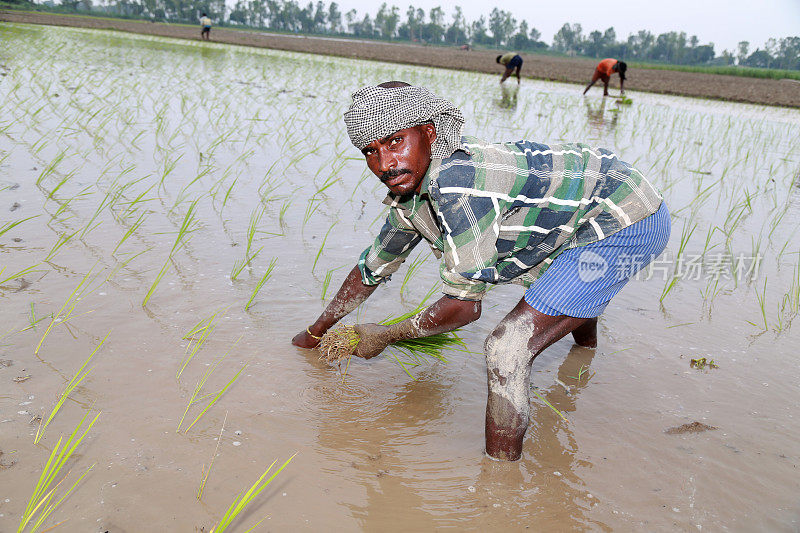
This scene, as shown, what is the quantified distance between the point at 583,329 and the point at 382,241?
97 cm

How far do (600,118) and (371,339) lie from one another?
24.7 feet

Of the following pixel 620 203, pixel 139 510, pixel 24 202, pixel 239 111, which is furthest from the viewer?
pixel 239 111

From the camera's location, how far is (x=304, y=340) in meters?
2.17

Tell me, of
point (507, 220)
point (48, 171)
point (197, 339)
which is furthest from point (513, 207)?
point (48, 171)

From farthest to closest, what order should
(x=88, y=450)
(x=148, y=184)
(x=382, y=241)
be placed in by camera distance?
(x=148, y=184) → (x=382, y=241) → (x=88, y=450)

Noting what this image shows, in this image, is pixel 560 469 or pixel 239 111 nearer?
pixel 560 469

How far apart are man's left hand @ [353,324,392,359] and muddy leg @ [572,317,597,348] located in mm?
863

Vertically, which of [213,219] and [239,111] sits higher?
[239,111]

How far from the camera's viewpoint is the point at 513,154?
155 centimetres

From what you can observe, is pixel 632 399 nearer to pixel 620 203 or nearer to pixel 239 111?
pixel 620 203

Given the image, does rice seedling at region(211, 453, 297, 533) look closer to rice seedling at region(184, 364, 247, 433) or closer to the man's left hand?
rice seedling at region(184, 364, 247, 433)

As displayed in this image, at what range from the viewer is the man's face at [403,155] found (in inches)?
57.5

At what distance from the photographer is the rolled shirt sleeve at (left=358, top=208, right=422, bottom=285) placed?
182cm

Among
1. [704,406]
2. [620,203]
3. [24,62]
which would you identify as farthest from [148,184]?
[24,62]
